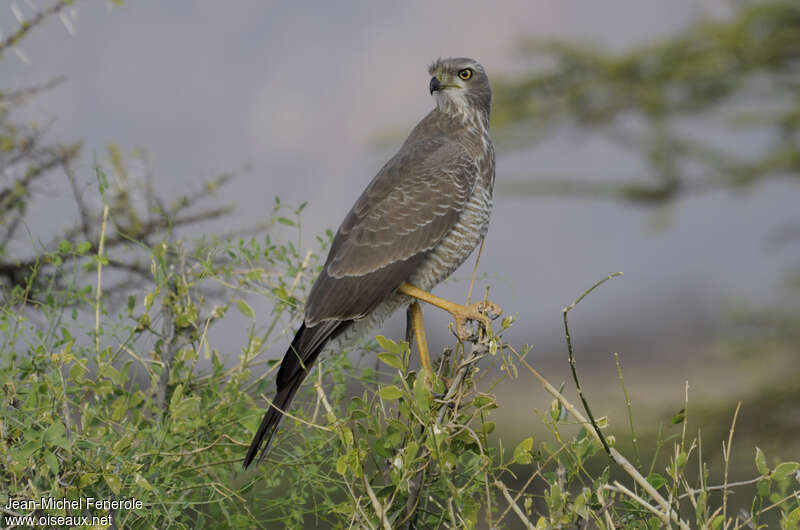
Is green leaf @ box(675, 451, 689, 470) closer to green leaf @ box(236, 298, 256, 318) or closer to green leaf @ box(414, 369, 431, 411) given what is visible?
green leaf @ box(414, 369, 431, 411)

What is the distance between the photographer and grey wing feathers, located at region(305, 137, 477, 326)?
2.05 metres

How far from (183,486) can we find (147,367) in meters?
0.34

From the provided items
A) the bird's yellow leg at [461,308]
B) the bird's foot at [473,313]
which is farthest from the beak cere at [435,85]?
the bird's foot at [473,313]

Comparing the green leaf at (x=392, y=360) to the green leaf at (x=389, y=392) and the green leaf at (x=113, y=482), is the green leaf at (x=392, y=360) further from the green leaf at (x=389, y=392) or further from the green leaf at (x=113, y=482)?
the green leaf at (x=113, y=482)

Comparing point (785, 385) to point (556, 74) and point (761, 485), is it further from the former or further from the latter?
point (761, 485)

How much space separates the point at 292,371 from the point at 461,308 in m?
0.44

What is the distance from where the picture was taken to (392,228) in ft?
7.15

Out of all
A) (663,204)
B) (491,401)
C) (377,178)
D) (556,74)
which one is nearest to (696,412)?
(663,204)

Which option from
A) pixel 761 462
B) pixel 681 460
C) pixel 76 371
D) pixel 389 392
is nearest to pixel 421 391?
pixel 389 392

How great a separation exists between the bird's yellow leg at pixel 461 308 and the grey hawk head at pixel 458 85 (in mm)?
633

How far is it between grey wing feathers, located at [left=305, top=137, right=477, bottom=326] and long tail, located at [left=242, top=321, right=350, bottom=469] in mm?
32

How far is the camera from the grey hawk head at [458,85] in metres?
2.43

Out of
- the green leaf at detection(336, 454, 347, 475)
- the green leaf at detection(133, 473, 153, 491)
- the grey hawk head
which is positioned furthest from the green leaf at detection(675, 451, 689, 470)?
the grey hawk head

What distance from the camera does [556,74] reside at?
19.0 ft
